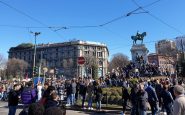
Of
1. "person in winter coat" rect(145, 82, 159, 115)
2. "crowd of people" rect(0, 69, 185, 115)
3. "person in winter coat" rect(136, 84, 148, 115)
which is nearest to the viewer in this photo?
"crowd of people" rect(0, 69, 185, 115)

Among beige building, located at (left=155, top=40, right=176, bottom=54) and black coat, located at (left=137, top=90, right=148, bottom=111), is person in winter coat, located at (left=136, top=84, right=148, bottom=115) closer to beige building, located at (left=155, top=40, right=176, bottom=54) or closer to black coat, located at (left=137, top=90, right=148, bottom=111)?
black coat, located at (left=137, top=90, right=148, bottom=111)

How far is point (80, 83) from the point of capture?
21594 millimetres

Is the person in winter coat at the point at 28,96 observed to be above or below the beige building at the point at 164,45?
below

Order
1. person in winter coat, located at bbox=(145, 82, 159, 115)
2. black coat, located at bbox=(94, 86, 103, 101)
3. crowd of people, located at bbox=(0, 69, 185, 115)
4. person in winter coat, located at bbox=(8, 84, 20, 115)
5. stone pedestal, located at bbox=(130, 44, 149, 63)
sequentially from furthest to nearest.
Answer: stone pedestal, located at bbox=(130, 44, 149, 63) → black coat, located at bbox=(94, 86, 103, 101) → person in winter coat, located at bbox=(145, 82, 159, 115) → person in winter coat, located at bbox=(8, 84, 20, 115) → crowd of people, located at bbox=(0, 69, 185, 115)

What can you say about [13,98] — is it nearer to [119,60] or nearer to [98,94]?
[98,94]

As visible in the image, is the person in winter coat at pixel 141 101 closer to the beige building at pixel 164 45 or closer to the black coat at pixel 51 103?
the black coat at pixel 51 103

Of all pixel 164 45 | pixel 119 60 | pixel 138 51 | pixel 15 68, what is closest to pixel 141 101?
pixel 138 51

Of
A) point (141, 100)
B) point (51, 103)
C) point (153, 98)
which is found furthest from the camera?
point (153, 98)

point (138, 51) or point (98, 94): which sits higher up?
point (138, 51)

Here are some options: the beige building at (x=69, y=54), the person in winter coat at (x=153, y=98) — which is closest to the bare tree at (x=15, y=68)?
the beige building at (x=69, y=54)

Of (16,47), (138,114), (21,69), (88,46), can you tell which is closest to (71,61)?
(88,46)

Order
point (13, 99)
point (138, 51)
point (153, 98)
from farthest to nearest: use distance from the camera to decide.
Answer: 1. point (138, 51)
2. point (153, 98)
3. point (13, 99)

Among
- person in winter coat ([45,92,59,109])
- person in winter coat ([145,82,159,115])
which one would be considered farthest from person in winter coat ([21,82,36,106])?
person in winter coat ([145,82,159,115])

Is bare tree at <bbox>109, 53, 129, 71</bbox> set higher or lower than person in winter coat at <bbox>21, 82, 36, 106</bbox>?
higher
